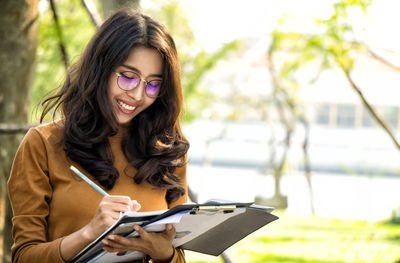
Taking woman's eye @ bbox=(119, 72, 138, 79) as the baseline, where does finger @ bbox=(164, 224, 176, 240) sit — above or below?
below

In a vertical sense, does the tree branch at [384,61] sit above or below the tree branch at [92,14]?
below

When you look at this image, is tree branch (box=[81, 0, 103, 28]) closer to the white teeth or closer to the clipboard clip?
the white teeth

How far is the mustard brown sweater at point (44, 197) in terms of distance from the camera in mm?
1743

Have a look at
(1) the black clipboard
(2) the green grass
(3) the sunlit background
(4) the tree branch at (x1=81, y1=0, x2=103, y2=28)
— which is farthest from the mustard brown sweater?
(2) the green grass

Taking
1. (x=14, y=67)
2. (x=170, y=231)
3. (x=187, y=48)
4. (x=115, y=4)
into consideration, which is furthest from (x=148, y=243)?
(x=187, y=48)

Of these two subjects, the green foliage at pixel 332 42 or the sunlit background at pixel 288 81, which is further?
the sunlit background at pixel 288 81

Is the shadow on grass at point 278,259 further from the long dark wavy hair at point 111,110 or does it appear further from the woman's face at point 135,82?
the woman's face at point 135,82

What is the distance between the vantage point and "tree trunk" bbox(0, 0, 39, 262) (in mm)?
3299

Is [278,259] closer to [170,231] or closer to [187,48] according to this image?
[170,231]

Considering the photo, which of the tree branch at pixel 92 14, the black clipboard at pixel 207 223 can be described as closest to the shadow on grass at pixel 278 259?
the tree branch at pixel 92 14

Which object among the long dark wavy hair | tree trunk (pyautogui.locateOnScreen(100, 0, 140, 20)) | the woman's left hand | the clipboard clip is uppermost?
tree trunk (pyautogui.locateOnScreen(100, 0, 140, 20))

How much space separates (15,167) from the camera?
182 cm

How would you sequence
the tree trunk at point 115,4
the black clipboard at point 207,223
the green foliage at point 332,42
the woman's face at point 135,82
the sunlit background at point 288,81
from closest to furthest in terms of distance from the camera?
the black clipboard at point 207,223, the woman's face at point 135,82, the tree trunk at point 115,4, the green foliage at point 332,42, the sunlit background at point 288,81

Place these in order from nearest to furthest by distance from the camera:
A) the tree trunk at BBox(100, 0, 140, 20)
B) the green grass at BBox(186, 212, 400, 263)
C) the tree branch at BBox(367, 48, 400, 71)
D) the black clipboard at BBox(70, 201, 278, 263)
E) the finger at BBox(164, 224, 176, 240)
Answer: the black clipboard at BBox(70, 201, 278, 263) → the finger at BBox(164, 224, 176, 240) → the tree trunk at BBox(100, 0, 140, 20) → the tree branch at BBox(367, 48, 400, 71) → the green grass at BBox(186, 212, 400, 263)
